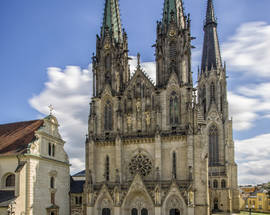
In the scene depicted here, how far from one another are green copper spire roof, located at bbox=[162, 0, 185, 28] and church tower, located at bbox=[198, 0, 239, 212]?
34.3 meters

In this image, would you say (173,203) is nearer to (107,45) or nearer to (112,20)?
(107,45)

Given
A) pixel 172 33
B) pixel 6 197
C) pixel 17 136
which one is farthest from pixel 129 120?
pixel 6 197

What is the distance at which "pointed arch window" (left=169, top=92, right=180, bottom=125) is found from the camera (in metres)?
40.6

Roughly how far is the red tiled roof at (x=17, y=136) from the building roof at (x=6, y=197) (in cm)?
395

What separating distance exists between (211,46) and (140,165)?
47947 millimetres

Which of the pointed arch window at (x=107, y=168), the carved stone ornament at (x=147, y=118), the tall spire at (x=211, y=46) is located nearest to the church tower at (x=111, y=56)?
the carved stone ornament at (x=147, y=118)

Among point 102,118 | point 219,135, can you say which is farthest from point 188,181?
point 219,135

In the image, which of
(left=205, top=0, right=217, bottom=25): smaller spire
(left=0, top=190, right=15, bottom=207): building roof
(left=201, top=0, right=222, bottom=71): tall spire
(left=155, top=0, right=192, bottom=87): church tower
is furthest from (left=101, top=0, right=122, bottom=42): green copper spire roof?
(left=205, top=0, right=217, bottom=25): smaller spire

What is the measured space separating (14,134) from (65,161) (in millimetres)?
7134

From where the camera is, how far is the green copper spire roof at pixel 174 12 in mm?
43812

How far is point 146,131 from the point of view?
41125 millimetres

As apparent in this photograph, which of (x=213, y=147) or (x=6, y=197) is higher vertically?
(x=213, y=147)

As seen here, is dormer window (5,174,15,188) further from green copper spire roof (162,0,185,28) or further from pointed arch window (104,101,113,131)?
green copper spire roof (162,0,185,28)

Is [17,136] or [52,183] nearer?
[17,136]
